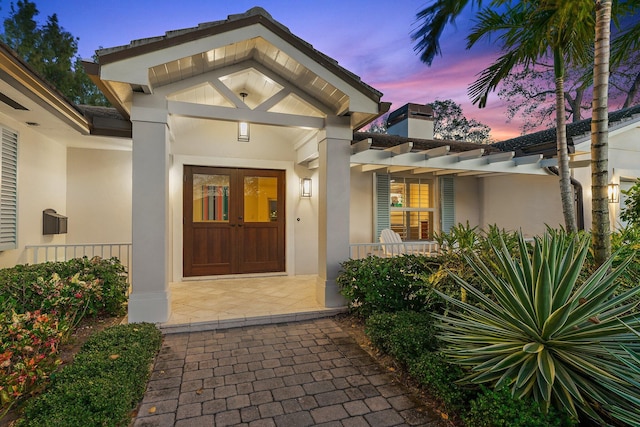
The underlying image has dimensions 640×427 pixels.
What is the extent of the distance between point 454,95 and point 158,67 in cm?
2293

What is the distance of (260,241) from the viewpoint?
7.28m

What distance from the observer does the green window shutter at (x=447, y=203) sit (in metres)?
8.29

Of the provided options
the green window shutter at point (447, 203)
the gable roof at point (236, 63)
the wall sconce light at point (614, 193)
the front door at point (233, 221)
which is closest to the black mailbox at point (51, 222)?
the front door at point (233, 221)

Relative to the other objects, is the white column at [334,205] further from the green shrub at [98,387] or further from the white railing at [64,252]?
the white railing at [64,252]

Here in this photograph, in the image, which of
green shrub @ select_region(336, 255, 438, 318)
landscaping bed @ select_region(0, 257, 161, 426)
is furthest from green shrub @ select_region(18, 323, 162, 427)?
green shrub @ select_region(336, 255, 438, 318)

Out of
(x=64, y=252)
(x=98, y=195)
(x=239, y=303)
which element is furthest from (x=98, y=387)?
(x=98, y=195)

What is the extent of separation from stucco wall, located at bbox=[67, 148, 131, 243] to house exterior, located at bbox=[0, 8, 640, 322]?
0.02 meters

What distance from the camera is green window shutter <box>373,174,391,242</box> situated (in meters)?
7.67

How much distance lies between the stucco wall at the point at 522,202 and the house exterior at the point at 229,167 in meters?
0.03

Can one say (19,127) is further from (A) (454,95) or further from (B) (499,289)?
(A) (454,95)

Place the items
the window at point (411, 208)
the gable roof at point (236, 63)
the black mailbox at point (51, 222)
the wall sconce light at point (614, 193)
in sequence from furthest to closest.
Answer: the window at point (411, 208) → the wall sconce light at point (614, 193) → the black mailbox at point (51, 222) → the gable roof at point (236, 63)

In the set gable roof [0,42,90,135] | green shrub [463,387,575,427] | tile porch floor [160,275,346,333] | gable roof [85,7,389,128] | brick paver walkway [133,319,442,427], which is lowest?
brick paver walkway [133,319,442,427]

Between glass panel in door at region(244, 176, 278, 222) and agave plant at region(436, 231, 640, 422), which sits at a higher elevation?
glass panel in door at region(244, 176, 278, 222)

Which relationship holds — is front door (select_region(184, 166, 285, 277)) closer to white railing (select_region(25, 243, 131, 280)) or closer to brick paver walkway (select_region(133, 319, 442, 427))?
white railing (select_region(25, 243, 131, 280))
